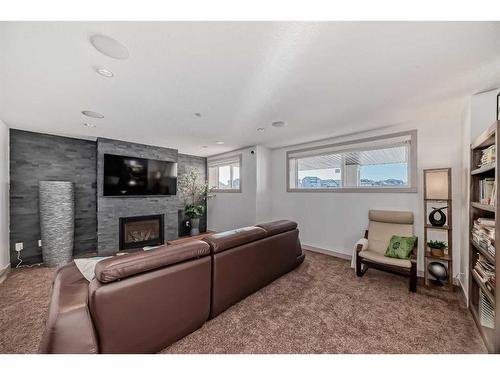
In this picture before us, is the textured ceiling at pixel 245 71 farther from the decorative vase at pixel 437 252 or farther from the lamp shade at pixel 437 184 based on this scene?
the decorative vase at pixel 437 252

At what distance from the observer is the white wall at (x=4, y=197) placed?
2867 millimetres

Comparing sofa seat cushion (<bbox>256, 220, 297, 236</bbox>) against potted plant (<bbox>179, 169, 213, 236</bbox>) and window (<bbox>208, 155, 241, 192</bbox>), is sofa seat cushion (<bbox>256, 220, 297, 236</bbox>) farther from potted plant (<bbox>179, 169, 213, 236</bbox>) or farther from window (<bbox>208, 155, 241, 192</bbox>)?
potted plant (<bbox>179, 169, 213, 236</bbox>)

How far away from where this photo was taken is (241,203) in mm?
4957

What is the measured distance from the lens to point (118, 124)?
307 cm

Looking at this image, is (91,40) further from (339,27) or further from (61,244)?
(61,244)

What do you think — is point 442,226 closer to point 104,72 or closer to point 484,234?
point 484,234

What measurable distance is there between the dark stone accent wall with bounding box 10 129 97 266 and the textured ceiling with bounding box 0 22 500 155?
2.04 ft

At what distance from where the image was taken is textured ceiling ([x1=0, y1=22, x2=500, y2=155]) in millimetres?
1236

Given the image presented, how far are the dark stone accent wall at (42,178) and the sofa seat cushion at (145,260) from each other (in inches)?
140

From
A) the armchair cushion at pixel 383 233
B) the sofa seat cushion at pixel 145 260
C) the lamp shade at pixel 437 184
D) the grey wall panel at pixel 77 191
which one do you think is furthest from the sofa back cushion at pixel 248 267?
the grey wall panel at pixel 77 191

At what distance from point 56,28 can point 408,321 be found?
3.56 meters

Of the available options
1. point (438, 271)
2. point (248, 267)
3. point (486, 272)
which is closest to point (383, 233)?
point (438, 271)

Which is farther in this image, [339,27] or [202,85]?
[202,85]

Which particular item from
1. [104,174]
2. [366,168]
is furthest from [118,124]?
[366,168]
